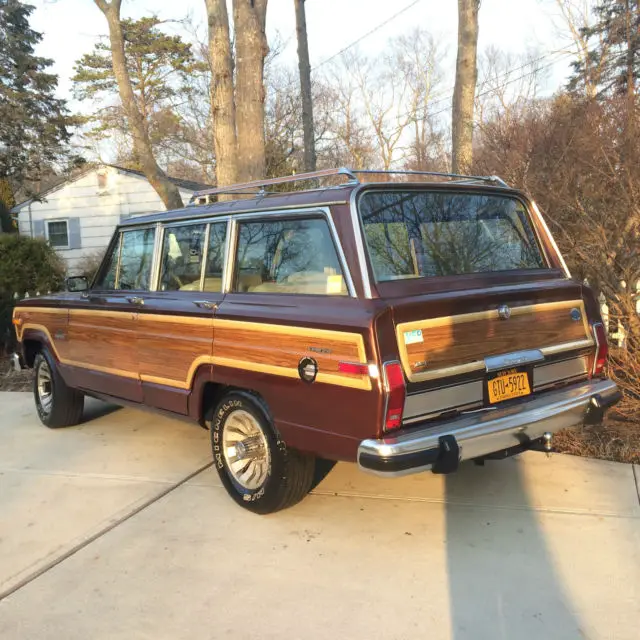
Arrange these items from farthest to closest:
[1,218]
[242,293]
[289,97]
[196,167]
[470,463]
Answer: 1. [196,167]
2. [289,97]
3. [1,218]
4. [470,463]
5. [242,293]

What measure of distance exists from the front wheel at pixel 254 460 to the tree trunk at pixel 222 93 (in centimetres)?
529

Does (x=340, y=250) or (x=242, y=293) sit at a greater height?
(x=340, y=250)

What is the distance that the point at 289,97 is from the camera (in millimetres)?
22328

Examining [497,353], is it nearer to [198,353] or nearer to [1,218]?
[198,353]

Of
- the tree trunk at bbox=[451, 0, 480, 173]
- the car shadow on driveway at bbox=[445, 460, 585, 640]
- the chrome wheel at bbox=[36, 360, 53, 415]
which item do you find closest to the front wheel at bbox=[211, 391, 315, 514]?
the car shadow on driveway at bbox=[445, 460, 585, 640]

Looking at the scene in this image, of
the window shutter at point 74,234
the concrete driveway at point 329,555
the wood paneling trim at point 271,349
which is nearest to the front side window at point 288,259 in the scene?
the wood paneling trim at point 271,349

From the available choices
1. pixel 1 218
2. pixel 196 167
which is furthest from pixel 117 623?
pixel 196 167

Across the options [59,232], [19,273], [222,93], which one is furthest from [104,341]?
[59,232]

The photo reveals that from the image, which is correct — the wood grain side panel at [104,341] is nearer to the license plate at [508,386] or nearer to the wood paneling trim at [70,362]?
the wood paneling trim at [70,362]

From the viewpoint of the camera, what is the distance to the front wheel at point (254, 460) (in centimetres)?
352

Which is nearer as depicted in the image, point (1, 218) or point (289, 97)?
point (1, 218)

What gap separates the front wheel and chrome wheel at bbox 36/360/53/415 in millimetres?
2712

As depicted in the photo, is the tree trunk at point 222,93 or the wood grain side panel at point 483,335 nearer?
the wood grain side panel at point 483,335

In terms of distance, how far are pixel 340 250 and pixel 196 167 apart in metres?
27.8
